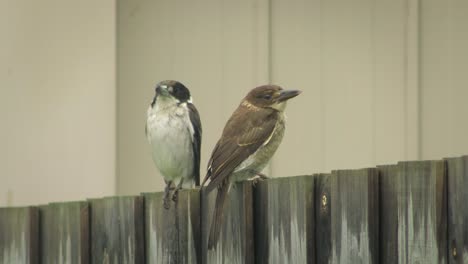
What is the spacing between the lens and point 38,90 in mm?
7980

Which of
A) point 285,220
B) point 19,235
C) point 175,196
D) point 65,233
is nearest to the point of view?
point 285,220

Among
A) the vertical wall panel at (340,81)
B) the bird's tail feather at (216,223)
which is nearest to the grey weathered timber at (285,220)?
the bird's tail feather at (216,223)

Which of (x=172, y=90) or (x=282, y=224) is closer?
(x=282, y=224)

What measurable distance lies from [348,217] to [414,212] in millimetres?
278

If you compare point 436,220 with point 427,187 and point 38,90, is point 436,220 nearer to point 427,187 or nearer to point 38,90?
point 427,187

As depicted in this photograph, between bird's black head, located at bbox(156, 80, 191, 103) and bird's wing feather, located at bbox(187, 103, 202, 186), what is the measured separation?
8 centimetres

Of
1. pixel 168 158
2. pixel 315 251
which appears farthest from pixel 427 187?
pixel 168 158

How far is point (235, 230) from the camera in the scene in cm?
445

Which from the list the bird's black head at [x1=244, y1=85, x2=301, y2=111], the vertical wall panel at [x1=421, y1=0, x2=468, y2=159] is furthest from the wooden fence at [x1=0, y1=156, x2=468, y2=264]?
the vertical wall panel at [x1=421, y1=0, x2=468, y2=159]

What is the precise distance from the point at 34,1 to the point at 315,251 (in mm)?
4340

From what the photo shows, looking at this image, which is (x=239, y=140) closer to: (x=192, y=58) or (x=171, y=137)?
(x=171, y=137)

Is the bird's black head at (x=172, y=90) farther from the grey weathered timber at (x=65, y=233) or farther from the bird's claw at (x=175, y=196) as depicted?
the bird's claw at (x=175, y=196)

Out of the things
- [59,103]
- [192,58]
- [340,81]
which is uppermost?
[192,58]

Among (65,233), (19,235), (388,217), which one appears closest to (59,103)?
(19,235)
